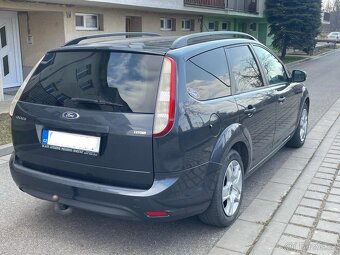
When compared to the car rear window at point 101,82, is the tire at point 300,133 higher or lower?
lower

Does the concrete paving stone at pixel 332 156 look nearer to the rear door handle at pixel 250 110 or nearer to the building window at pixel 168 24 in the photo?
the rear door handle at pixel 250 110

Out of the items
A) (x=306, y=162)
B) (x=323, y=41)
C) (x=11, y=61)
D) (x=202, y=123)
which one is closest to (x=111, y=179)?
(x=202, y=123)

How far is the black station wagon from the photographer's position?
276cm

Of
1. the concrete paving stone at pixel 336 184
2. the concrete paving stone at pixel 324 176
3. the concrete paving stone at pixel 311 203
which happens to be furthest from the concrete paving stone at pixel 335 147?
the concrete paving stone at pixel 311 203

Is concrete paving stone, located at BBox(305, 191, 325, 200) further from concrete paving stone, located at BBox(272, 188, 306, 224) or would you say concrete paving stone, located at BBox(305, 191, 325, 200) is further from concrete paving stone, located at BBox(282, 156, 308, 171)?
concrete paving stone, located at BBox(282, 156, 308, 171)

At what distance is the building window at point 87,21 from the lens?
40.5 feet

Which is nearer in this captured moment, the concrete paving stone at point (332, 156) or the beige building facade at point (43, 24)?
the concrete paving stone at point (332, 156)

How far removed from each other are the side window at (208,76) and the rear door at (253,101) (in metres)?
0.18

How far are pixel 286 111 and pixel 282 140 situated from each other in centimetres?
37

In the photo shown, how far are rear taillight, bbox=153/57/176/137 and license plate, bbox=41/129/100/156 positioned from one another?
483 mm

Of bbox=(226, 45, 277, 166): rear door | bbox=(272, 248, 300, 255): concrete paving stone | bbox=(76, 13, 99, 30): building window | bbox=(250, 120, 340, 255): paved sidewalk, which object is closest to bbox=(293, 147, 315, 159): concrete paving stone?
bbox=(250, 120, 340, 255): paved sidewalk

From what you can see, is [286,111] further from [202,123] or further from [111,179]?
[111,179]

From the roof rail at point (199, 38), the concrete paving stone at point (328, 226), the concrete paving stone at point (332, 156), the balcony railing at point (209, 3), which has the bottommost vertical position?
the concrete paving stone at point (332, 156)

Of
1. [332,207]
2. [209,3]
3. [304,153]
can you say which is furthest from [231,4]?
[332,207]
